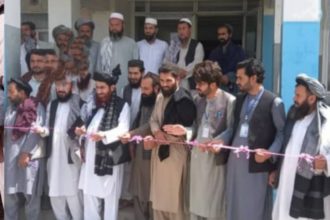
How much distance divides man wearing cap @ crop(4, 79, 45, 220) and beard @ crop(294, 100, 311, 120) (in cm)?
241

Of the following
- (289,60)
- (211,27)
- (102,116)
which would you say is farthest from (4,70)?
(211,27)

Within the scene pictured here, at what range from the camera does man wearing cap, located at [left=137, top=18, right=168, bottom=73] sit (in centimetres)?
566

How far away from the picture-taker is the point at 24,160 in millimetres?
4793

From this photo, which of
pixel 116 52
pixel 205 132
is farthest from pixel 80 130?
pixel 116 52

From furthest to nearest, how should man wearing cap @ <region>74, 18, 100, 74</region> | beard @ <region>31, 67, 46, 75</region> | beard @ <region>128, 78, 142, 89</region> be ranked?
man wearing cap @ <region>74, 18, 100, 74</region> < beard @ <region>31, 67, 46, 75</region> < beard @ <region>128, 78, 142, 89</region>

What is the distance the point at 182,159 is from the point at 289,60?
4.35 ft

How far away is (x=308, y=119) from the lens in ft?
12.7

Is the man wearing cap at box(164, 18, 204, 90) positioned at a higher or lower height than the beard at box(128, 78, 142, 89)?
higher

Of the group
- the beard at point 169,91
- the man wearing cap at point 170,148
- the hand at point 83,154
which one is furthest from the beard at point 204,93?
the hand at point 83,154

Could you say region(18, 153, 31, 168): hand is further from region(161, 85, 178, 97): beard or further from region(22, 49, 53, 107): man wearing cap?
region(161, 85, 178, 97): beard

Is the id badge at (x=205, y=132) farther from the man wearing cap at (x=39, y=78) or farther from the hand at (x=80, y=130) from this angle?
the man wearing cap at (x=39, y=78)

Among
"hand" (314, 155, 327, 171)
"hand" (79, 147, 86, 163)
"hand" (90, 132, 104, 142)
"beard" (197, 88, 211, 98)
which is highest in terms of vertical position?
"beard" (197, 88, 211, 98)

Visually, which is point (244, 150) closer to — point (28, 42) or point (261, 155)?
point (261, 155)

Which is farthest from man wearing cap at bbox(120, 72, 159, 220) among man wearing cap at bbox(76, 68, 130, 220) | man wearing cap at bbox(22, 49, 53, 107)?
man wearing cap at bbox(22, 49, 53, 107)
